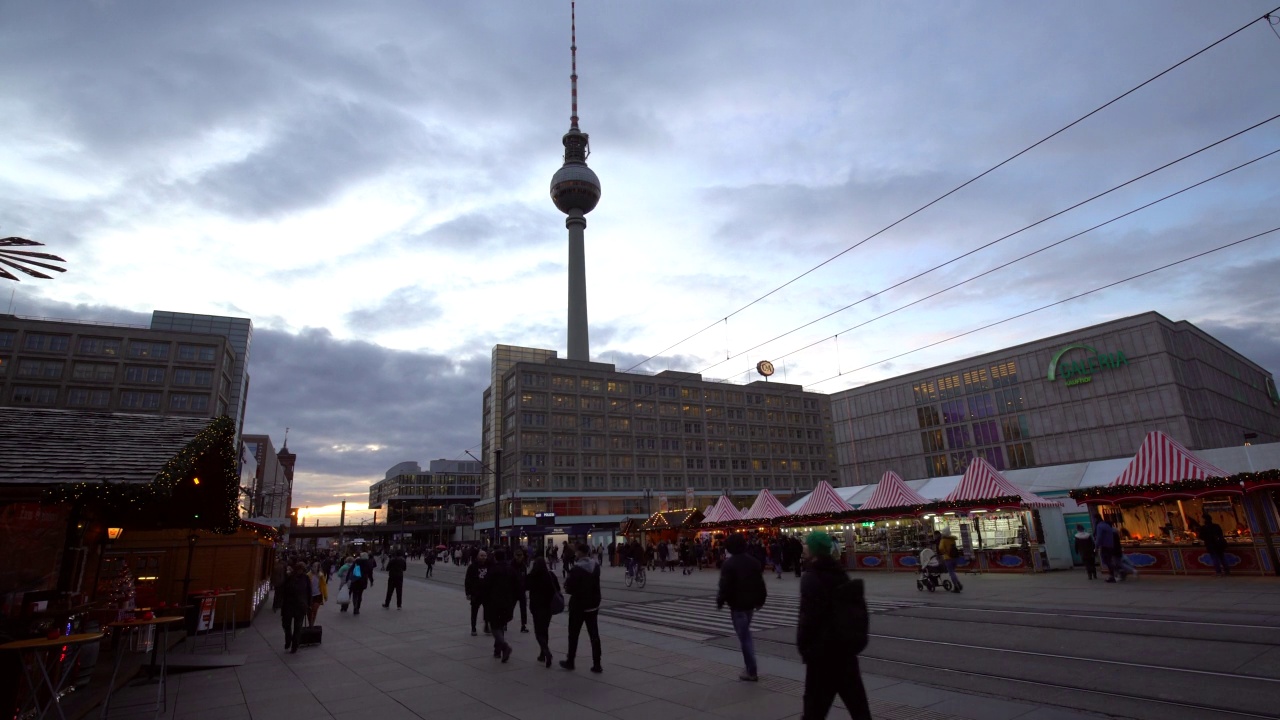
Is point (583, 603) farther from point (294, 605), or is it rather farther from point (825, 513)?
point (825, 513)

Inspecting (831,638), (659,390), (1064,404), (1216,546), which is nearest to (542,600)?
(831,638)

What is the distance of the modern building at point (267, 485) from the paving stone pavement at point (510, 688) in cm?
2788

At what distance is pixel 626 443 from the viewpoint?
301 feet

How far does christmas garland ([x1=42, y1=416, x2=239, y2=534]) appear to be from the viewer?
6.76 metres

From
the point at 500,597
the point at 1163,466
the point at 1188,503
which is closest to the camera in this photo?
the point at 500,597

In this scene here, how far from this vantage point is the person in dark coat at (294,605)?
12125 mm

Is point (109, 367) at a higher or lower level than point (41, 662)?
higher

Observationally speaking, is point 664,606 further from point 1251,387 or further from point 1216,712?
point 1251,387

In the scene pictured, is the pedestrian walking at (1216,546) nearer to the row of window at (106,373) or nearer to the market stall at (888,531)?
the market stall at (888,531)

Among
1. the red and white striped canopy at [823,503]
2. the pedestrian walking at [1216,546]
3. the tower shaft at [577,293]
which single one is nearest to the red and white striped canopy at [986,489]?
the red and white striped canopy at [823,503]

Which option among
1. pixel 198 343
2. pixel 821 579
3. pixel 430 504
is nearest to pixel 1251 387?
pixel 821 579

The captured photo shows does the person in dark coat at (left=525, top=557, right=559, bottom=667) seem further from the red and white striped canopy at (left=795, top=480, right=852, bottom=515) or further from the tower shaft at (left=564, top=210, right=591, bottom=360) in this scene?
the tower shaft at (left=564, top=210, right=591, bottom=360)

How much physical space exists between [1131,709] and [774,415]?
103 meters

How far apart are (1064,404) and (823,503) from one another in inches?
1427
